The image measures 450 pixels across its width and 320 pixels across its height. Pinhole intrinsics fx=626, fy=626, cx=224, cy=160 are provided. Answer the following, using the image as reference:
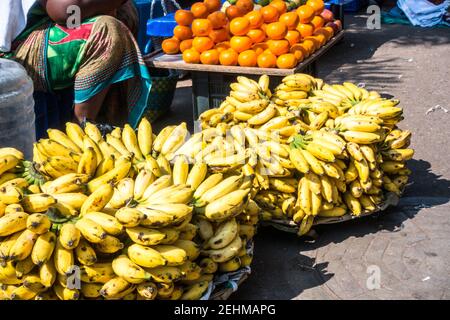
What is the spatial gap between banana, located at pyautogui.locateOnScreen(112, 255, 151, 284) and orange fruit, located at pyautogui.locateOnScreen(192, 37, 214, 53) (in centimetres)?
296

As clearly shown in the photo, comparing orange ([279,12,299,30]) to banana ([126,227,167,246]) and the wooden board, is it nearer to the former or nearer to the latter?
the wooden board

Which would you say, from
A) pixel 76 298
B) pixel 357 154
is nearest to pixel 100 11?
pixel 357 154

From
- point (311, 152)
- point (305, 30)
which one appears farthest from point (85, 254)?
point (305, 30)

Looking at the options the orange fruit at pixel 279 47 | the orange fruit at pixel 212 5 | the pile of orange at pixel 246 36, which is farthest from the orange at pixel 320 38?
the orange fruit at pixel 212 5

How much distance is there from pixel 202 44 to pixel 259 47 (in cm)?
50

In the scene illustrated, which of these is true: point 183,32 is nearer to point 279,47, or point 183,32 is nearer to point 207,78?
point 207,78

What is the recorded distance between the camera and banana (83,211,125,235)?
2.73 metres

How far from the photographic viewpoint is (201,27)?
5.39 m

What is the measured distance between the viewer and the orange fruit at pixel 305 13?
562 centimetres

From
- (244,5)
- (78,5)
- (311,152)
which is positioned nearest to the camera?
(311,152)

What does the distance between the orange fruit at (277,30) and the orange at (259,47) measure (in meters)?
0.09

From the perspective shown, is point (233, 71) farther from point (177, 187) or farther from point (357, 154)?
point (177, 187)

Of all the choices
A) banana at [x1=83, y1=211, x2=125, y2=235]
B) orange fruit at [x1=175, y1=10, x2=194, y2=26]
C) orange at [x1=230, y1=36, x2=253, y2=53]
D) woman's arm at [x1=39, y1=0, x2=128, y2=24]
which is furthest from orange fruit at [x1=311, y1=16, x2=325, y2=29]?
banana at [x1=83, y1=211, x2=125, y2=235]

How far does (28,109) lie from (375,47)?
560 centimetres
